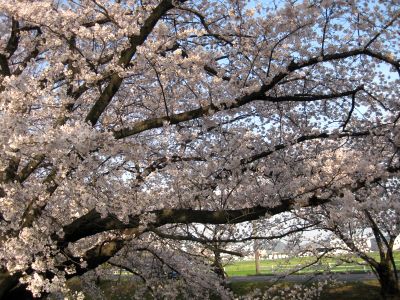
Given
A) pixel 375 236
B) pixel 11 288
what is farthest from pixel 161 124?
pixel 375 236

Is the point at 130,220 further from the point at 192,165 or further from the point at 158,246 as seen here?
the point at 158,246

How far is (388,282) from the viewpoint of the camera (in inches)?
457

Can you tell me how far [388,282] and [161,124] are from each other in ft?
27.9

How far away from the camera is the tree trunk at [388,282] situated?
11.5 metres

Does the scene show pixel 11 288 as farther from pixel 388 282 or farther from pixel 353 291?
pixel 353 291

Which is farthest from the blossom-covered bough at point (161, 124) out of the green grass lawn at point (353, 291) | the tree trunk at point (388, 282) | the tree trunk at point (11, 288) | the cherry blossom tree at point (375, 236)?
the green grass lawn at point (353, 291)

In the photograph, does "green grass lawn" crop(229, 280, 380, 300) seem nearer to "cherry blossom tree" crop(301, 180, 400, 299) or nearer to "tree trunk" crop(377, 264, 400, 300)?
"cherry blossom tree" crop(301, 180, 400, 299)

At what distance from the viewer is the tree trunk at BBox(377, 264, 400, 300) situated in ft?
37.8

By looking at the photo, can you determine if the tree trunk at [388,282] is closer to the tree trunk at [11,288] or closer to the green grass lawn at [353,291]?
the green grass lawn at [353,291]

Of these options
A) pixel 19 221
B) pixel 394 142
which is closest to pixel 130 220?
pixel 19 221

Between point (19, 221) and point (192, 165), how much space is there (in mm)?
2892

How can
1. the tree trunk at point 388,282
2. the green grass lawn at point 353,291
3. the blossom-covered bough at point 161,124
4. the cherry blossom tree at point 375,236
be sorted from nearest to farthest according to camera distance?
the blossom-covered bough at point 161,124
the cherry blossom tree at point 375,236
the tree trunk at point 388,282
the green grass lawn at point 353,291

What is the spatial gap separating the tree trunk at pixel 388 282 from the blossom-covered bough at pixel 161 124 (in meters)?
4.26

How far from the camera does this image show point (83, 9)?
23.2 feet
